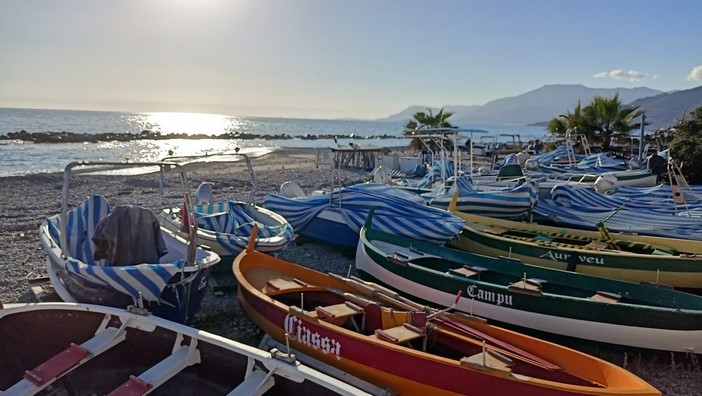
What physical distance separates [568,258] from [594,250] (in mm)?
508

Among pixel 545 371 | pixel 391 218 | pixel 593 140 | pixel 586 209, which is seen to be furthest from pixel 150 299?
pixel 593 140

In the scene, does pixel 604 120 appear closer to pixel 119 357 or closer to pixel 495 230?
pixel 495 230

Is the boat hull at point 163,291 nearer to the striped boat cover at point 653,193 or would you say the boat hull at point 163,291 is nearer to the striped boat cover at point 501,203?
the striped boat cover at point 501,203

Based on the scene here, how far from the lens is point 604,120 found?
29000 mm

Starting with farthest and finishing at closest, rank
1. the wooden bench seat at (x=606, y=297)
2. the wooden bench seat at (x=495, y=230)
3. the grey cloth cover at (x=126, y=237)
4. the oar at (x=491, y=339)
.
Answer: the wooden bench seat at (x=495, y=230) < the grey cloth cover at (x=126, y=237) < the wooden bench seat at (x=606, y=297) < the oar at (x=491, y=339)

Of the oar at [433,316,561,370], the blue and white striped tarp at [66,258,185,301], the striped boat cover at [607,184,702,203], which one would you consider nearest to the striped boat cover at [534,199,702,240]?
the striped boat cover at [607,184,702,203]

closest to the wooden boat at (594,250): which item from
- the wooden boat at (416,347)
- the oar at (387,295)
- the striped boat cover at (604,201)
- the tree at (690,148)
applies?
the striped boat cover at (604,201)

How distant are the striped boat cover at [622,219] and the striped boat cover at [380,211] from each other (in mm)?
3727

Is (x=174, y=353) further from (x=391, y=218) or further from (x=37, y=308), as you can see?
(x=391, y=218)

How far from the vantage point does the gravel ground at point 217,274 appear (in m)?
5.66

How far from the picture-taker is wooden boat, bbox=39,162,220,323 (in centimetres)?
565

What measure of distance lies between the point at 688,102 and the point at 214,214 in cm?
20304

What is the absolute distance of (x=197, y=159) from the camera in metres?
7.84

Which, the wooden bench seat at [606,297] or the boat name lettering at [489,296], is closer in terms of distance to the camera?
the wooden bench seat at [606,297]
